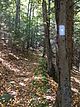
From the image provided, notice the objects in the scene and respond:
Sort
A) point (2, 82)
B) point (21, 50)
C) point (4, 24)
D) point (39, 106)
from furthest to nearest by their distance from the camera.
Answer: point (4, 24)
point (21, 50)
point (2, 82)
point (39, 106)

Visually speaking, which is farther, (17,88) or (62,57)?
(17,88)

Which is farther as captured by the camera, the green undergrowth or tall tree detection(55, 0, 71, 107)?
the green undergrowth

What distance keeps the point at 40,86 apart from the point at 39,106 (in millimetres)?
2366

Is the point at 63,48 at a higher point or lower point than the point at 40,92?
higher

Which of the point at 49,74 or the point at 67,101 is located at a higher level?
the point at 67,101

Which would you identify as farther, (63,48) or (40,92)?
(40,92)

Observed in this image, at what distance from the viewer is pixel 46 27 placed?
43.3 ft

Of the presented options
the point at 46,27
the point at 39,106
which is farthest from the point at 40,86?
the point at 46,27

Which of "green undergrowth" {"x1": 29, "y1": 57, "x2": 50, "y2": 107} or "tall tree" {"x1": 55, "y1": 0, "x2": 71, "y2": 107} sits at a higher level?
"tall tree" {"x1": 55, "y1": 0, "x2": 71, "y2": 107}

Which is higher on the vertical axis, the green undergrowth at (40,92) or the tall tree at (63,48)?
the tall tree at (63,48)

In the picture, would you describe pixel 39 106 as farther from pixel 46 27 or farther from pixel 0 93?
pixel 46 27

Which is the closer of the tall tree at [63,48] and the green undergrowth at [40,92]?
the tall tree at [63,48]

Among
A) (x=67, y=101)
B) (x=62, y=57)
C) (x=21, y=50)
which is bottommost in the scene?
(x=21, y=50)

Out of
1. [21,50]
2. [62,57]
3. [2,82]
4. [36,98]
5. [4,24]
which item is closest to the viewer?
[62,57]
